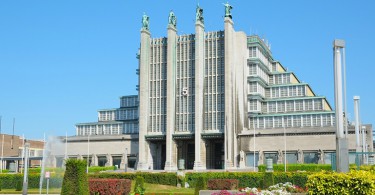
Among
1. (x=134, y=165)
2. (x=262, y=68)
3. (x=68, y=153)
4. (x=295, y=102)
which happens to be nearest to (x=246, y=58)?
(x=262, y=68)

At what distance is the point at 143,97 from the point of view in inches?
3666

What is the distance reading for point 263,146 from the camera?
85688 millimetres

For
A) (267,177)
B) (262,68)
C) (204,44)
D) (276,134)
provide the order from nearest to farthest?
(267,177) → (276,134) → (204,44) → (262,68)

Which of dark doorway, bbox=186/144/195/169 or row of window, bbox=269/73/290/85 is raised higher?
row of window, bbox=269/73/290/85

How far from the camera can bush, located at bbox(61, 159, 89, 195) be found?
24766 millimetres

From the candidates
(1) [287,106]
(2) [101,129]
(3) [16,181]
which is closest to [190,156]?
(1) [287,106]

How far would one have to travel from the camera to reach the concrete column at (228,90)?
83.7 m

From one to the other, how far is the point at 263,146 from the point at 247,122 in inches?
293

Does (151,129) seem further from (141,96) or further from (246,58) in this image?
(246,58)

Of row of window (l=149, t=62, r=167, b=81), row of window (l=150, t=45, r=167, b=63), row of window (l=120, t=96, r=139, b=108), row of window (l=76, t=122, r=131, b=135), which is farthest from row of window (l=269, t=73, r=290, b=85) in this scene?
row of window (l=76, t=122, r=131, b=135)

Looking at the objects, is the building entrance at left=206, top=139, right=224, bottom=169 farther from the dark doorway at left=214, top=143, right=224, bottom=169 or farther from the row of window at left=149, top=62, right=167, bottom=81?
the row of window at left=149, top=62, right=167, bottom=81

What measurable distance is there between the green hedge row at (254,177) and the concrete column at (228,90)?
1045 inches

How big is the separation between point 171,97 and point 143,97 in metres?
5.96

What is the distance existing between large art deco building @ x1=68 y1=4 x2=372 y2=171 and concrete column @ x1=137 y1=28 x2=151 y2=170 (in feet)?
0.63
